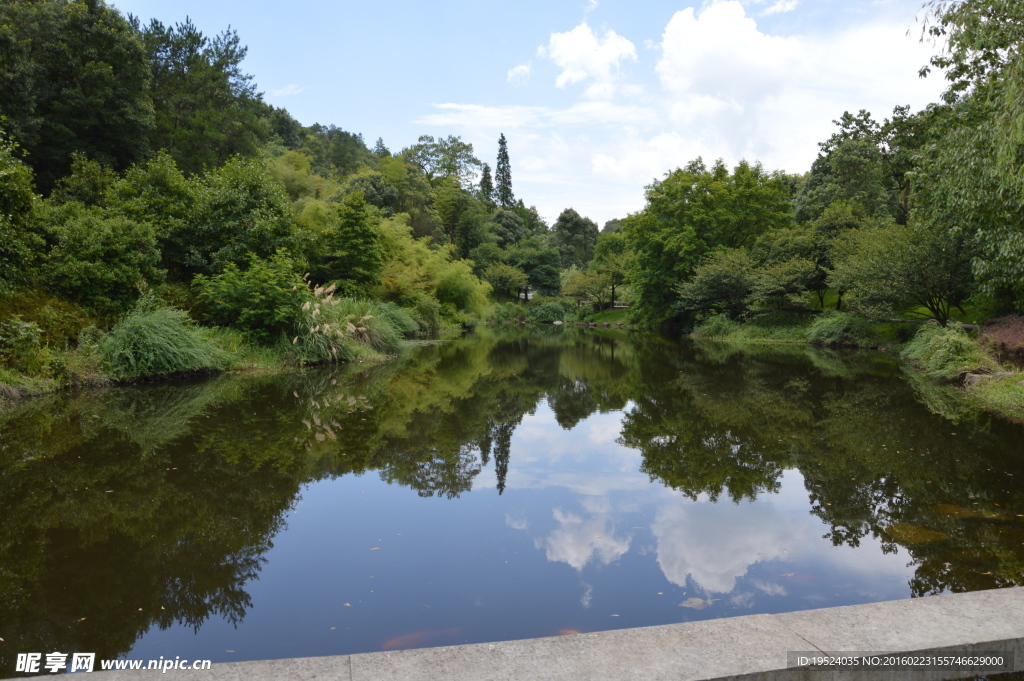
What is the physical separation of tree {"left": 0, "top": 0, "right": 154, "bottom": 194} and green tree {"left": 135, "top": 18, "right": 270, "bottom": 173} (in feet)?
10.3

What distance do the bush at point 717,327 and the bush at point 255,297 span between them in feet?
66.9

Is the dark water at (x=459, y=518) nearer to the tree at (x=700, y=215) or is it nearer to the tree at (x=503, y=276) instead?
the tree at (x=700, y=215)

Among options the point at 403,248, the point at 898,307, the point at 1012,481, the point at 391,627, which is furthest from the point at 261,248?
the point at 898,307

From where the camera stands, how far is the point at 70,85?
68.0 feet

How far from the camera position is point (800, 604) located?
3.23 meters

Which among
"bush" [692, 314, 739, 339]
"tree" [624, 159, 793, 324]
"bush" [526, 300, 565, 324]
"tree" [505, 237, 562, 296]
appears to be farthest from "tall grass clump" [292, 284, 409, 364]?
"tree" [505, 237, 562, 296]

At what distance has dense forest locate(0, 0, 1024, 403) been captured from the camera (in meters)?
10.4

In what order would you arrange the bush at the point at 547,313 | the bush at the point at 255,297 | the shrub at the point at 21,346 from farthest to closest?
the bush at the point at 547,313 → the bush at the point at 255,297 → the shrub at the point at 21,346

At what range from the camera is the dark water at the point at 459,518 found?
3.08m

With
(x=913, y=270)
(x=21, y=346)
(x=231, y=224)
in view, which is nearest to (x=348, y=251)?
(x=231, y=224)

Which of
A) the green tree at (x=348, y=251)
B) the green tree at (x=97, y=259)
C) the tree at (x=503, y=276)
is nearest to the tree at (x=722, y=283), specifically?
the green tree at (x=348, y=251)

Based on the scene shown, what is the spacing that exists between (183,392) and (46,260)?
3.84 m

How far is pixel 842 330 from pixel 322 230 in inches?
760

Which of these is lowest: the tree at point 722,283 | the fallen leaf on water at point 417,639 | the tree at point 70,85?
the fallen leaf on water at point 417,639
